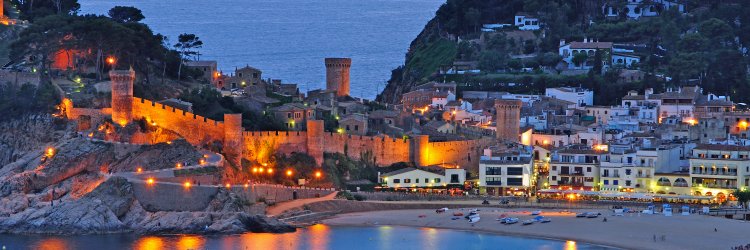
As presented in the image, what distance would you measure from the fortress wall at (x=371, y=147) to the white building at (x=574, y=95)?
11.1 meters

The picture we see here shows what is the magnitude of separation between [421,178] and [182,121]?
6.07 meters

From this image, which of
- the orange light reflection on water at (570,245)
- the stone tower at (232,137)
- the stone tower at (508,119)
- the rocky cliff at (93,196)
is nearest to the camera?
the orange light reflection on water at (570,245)

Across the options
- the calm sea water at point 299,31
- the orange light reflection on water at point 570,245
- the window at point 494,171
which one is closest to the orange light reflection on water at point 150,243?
the orange light reflection on water at point 570,245

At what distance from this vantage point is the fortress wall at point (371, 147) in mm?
46812

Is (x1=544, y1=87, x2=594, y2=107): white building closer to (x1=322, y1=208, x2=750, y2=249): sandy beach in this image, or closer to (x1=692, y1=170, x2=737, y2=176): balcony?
(x1=692, y1=170, x2=737, y2=176): balcony

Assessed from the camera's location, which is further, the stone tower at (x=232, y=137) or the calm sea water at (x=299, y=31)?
the calm sea water at (x=299, y=31)

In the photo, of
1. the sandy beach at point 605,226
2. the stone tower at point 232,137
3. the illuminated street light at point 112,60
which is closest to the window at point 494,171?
the sandy beach at point 605,226

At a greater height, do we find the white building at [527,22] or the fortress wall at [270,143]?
the white building at [527,22]

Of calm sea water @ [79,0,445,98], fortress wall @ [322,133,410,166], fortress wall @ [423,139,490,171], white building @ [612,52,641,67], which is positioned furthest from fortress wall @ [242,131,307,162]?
calm sea water @ [79,0,445,98]

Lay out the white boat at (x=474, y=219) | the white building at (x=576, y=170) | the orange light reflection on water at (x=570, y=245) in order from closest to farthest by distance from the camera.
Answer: the orange light reflection on water at (x=570, y=245) → the white boat at (x=474, y=219) → the white building at (x=576, y=170)

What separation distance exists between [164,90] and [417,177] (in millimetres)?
8530

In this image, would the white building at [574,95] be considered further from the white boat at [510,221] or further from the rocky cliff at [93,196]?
the rocky cliff at [93,196]

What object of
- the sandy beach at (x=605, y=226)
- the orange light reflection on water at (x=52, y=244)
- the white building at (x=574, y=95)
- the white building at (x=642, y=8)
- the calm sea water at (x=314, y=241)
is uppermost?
the white building at (x=642, y=8)

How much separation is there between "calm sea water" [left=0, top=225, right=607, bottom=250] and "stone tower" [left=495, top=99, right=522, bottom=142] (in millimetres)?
8272
